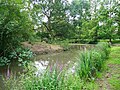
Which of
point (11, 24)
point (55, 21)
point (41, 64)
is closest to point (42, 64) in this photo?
point (41, 64)

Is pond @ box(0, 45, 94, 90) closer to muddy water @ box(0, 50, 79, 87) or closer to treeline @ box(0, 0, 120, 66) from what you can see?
muddy water @ box(0, 50, 79, 87)

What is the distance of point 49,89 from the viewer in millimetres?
2951

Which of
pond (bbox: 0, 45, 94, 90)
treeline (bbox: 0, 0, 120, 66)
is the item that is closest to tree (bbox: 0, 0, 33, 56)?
treeline (bbox: 0, 0, 120, 66)

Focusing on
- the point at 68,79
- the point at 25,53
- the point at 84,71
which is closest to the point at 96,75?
the point at 84,71

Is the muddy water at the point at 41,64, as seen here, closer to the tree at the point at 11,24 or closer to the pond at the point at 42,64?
the pond at the point at 42,64

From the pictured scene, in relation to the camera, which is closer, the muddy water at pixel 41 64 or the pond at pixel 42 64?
the pond at pixel 42 64

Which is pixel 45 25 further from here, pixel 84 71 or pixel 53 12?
pixel 84 71

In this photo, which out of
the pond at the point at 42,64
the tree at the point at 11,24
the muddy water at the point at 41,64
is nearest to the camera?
the pond at the point at 42,64

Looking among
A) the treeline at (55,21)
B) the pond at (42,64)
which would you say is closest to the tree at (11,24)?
the treeline at (55,21)

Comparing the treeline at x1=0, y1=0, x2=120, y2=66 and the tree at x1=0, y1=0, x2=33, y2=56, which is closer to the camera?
the tree at x1=0, y1=0, x2=33, y2=56

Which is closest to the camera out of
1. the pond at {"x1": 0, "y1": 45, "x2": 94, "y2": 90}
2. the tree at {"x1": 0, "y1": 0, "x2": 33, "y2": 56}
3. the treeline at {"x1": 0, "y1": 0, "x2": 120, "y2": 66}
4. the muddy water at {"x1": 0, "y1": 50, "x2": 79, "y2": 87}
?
the pond at {"x1": 0, "y1": 45, "x2": 94, "y2": 90}

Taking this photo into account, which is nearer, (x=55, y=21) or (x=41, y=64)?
(x=41, y=64)

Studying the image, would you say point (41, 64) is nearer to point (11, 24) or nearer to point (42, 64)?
point (42, 64)

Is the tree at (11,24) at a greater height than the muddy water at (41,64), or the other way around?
the tree at (11,24)
